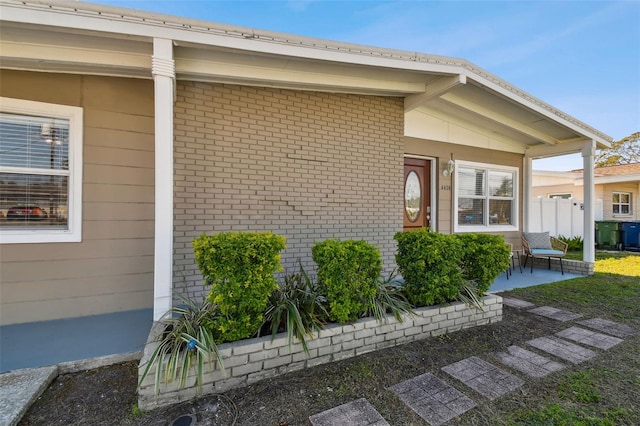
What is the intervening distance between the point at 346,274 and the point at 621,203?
17.6 metres

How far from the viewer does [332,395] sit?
7.03 ft

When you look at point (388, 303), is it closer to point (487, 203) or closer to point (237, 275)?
point (237, 275)

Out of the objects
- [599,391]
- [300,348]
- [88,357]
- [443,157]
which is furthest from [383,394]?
[443,157]

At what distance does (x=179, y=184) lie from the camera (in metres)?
3.57

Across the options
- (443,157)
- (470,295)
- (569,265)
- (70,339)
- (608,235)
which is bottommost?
(70,339)

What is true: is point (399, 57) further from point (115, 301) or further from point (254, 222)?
point (115, 301)

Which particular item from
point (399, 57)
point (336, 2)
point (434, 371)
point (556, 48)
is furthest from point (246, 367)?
point (556, 48)

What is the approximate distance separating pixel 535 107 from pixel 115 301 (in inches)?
277

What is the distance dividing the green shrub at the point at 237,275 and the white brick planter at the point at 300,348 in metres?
0.18

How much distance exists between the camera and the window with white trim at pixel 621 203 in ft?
43.8

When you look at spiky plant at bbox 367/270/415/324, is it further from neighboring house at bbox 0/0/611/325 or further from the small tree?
the small tree

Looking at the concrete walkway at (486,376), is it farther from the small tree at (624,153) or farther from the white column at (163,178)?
the small tree at (624,153)

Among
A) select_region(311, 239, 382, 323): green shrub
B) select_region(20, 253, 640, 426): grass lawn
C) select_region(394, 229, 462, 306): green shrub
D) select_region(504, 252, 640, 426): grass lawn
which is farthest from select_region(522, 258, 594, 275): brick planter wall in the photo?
select_region(311, 239, 382, 323): green shrub

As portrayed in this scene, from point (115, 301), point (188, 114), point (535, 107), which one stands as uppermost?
point (535, 107)
